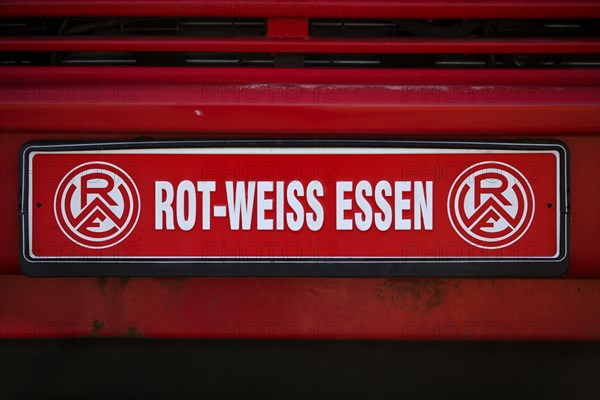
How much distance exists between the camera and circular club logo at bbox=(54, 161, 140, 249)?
121 centimetres

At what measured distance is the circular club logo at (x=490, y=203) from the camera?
1194mm

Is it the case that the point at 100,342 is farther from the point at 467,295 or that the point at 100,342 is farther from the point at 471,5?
the point at 471,5

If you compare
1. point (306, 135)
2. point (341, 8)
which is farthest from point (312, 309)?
point (341, 8)

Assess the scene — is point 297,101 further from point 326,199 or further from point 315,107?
point 326,199

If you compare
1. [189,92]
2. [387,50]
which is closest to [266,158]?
[189,92]

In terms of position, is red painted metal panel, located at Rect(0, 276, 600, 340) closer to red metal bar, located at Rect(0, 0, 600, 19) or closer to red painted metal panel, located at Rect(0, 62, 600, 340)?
red painted metal panel, located at Rect(0, 62, 600, 340)

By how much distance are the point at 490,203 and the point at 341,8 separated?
0.51 meters

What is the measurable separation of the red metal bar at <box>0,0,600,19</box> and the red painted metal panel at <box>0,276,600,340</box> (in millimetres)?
569

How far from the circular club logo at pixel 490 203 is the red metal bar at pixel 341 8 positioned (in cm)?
32

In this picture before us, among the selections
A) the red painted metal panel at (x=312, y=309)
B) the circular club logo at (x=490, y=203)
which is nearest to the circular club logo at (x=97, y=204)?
the red painted metal panel at (x=312, y=309)

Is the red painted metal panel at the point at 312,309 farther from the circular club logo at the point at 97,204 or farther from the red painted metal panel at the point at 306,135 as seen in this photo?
the circular club logo at the point at 97,204

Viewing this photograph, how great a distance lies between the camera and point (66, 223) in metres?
1.22

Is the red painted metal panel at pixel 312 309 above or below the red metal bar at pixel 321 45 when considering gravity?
below

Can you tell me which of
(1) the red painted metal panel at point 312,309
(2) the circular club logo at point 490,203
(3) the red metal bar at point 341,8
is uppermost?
(3) the red metal bar at point 341,8
